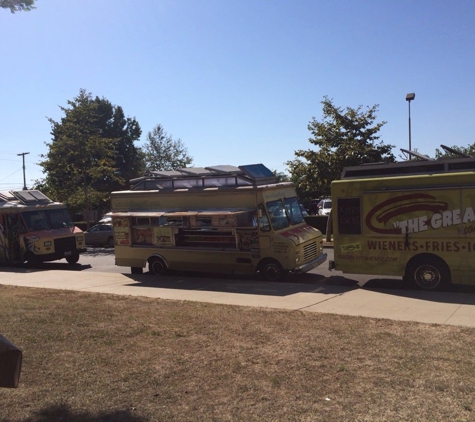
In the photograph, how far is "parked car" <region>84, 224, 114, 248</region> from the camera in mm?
28391

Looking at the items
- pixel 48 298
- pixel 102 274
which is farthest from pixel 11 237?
pixel 48 298

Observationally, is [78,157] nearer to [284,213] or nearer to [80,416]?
[284,213]

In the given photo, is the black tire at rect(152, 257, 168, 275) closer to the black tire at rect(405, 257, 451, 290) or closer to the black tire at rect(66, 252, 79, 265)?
the black tire at rect(66, 252, 79, 265)

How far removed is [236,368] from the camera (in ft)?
18.7

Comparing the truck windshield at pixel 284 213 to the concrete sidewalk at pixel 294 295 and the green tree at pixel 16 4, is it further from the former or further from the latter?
the green tree at pixel 16 4

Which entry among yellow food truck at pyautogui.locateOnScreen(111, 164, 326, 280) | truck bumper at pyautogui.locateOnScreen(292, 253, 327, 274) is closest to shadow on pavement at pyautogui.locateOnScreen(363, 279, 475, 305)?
truck bumper at pyautogui.locateOnScreen(292, 253, 327, 274)

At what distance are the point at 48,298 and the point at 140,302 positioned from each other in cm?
207

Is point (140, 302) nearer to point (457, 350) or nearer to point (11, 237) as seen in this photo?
point (457, 350)

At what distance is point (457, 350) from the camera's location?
6160 mm

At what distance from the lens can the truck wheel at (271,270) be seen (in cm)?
1303

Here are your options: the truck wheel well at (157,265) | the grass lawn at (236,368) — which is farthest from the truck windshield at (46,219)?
the grass lawn at (236,368)

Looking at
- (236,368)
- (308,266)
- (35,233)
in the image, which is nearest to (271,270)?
(308,266)

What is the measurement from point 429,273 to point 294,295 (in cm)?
293

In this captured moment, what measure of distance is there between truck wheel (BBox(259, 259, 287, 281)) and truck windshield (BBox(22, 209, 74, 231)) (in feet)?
33.2
